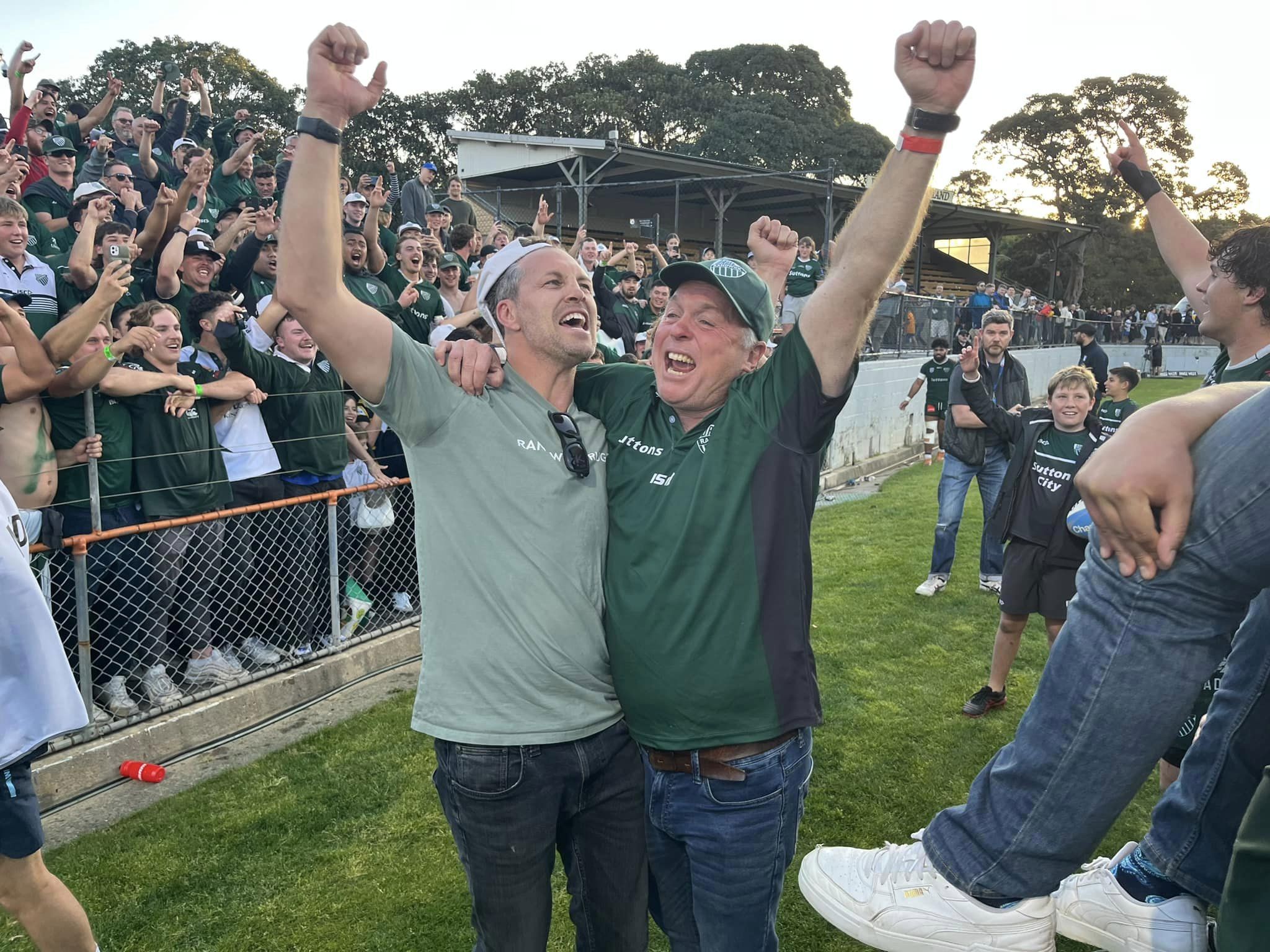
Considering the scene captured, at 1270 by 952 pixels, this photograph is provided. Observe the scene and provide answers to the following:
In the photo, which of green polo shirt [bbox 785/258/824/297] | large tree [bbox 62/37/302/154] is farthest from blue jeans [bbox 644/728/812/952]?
large tree [bbox 62/37/302/154]

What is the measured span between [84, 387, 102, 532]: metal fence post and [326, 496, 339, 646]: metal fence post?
1.29 m

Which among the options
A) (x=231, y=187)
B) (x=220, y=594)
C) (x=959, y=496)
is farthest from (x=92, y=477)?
(x=231, y=187)

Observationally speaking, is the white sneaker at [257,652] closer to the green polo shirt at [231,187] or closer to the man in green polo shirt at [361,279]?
the man in green polo shirt at [361,279]

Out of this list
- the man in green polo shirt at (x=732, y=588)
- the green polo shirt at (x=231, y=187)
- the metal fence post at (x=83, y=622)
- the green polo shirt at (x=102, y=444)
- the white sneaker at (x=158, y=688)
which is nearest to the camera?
the man in green polo shirt at (x=732, y=588)

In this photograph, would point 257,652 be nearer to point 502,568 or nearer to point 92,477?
point 92,477

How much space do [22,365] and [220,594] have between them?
5.46 ft

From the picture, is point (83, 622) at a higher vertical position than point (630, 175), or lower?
lower

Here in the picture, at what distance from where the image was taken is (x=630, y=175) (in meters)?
25.3

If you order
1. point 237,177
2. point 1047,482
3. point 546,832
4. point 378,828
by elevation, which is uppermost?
point 237,177

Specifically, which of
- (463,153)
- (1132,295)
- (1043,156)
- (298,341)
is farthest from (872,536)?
(1043,156)

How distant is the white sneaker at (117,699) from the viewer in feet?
15.2

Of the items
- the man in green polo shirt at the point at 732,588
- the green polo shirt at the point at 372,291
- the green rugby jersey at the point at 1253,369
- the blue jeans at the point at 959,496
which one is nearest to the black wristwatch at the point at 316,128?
the man in green polo shirt at the point at 732,588

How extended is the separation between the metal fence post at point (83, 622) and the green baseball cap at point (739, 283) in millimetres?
3520

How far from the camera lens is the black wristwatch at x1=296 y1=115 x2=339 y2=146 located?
1949 millimetres
